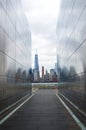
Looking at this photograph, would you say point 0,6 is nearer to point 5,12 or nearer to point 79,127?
point 5,12

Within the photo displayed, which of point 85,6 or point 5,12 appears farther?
point 5,12

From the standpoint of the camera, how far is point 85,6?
16031 millimetres

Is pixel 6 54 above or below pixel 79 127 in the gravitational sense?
above

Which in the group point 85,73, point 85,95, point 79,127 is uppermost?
point 85,73

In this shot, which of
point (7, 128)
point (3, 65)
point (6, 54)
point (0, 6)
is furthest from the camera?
point (6, 54)

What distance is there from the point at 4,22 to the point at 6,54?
85.2 inches

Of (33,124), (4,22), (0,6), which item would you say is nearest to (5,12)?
(4,22)

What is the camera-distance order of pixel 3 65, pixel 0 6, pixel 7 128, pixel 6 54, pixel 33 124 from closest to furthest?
pixel 7 128 → pixel 33 124 → pixel 0 6 → pixel 3 65 → pixel 6 54

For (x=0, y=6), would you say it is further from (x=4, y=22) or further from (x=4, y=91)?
(x=4, y=91)

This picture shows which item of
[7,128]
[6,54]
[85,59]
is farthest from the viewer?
[6,54]

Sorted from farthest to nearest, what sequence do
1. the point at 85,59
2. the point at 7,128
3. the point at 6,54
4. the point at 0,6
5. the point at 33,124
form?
the point at 6,54, the point at 0,6, the point at 85,59, the point at 33,124, the point at 7,128

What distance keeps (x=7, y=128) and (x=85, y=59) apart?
5037 millimetres

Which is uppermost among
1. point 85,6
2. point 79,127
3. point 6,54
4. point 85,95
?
point 85,6

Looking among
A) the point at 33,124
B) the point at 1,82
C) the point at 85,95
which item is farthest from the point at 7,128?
the point at 1,82
